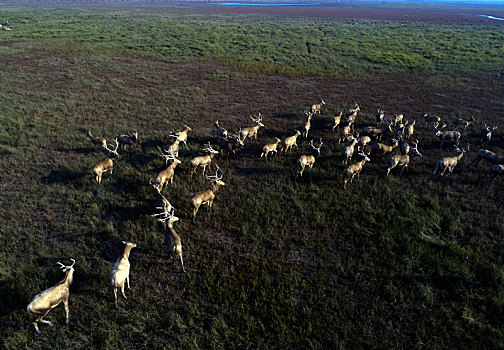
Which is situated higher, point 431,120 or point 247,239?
point 431,120

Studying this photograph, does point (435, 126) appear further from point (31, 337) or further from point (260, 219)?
point (31, 337)

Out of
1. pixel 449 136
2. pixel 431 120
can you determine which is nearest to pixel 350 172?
pixel 449 136

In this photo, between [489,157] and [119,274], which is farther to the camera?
[489,157]

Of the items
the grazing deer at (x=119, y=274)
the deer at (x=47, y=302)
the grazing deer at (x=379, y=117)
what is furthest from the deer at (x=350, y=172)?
the deer at (x=47, y=302)

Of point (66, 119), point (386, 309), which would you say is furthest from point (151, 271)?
point (66, 119)

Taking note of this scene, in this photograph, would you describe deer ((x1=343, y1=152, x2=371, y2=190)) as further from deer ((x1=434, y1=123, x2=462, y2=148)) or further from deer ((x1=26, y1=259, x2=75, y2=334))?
deer ((x1=26, y1=259, x2=75, y2=334))

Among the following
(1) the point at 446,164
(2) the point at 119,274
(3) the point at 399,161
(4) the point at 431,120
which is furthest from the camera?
(4) the point at 431,120

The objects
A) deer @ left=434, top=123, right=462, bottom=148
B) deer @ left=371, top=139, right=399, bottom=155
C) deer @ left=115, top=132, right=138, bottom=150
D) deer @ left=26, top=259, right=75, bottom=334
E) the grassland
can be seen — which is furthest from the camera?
deer @ left=434, top=123, right=462, bottom=148

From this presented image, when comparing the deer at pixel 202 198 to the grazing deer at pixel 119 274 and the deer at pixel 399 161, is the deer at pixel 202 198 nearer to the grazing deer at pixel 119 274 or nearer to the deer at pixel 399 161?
the grazing deer at pixel 119 274

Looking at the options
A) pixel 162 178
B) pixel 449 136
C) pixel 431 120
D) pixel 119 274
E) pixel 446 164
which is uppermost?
pixel 431 120

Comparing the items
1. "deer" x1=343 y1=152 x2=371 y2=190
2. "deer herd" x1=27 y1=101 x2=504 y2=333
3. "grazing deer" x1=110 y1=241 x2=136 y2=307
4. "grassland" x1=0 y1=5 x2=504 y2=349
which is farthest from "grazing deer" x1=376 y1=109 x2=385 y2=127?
"grazing deer" x1=110 y1=241 x2=136 y2=307

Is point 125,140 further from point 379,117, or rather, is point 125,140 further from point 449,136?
point 449,136
